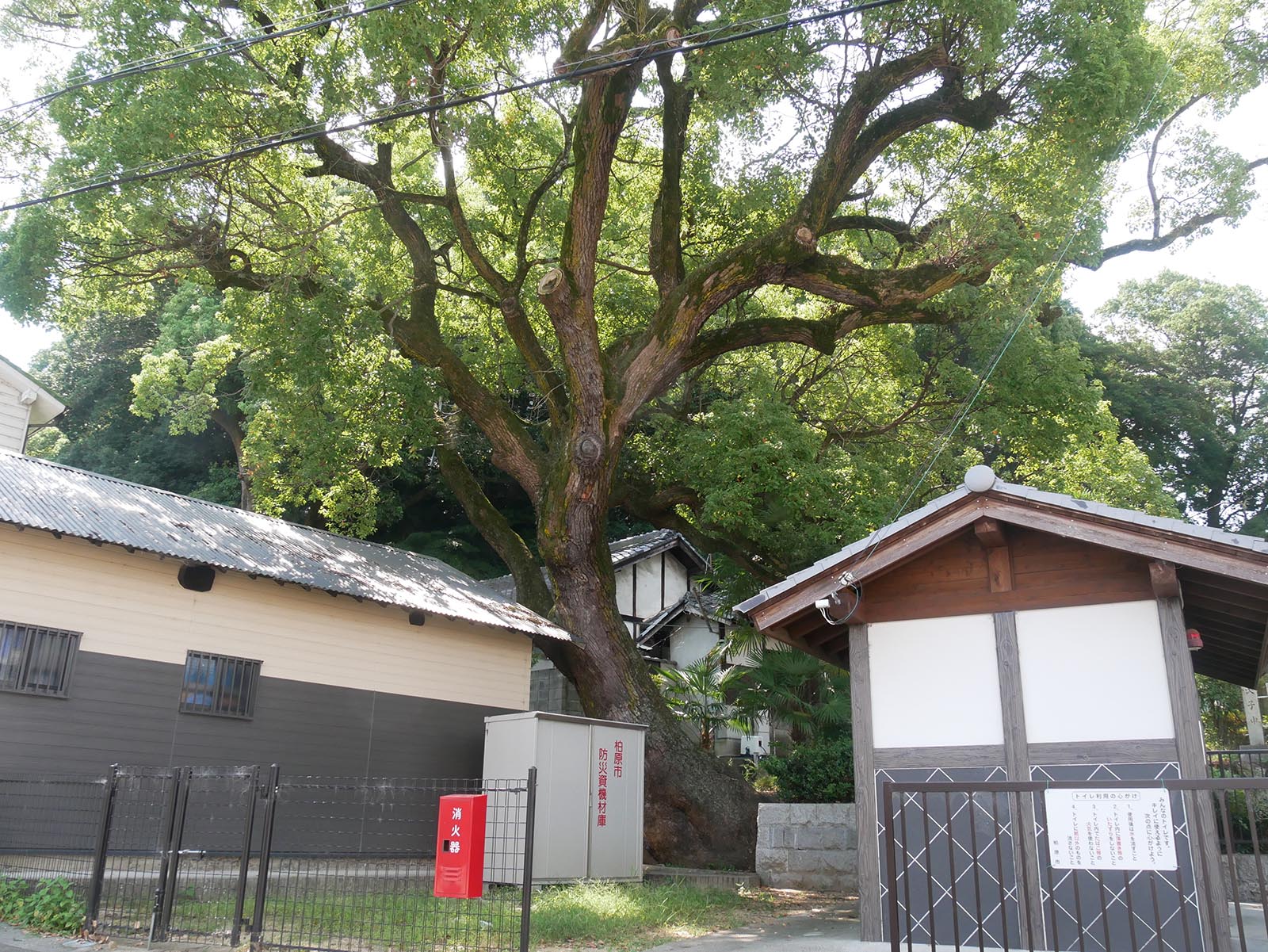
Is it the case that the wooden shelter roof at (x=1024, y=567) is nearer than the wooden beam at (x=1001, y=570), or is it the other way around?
the wooden shelter roof at (x=1024, y=567)

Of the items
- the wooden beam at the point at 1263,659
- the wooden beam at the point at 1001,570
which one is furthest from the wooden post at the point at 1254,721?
the wooden beam at the point at 1001,570

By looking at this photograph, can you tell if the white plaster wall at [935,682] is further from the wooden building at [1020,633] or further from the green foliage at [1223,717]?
the green foliage at [1223,717]

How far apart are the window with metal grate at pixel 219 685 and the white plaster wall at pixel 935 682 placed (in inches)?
333

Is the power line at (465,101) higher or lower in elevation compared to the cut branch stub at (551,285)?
lower

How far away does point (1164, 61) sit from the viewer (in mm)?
14023

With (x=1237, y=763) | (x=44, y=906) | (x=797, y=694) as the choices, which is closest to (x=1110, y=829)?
(x=44, y=906)

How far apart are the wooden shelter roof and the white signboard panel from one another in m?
2.74

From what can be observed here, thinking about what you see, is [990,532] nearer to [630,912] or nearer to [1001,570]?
[1001,570]

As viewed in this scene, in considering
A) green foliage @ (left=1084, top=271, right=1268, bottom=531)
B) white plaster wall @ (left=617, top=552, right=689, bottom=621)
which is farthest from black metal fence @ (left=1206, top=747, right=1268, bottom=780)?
green foliage @ (left=1084, top=271, right=1268, bottom=531)

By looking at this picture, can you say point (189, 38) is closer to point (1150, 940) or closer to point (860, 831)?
point (860, 831)

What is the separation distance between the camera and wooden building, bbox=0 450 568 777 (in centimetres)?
1090

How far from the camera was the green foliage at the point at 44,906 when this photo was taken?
8375 mm

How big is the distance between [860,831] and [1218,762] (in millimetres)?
7121

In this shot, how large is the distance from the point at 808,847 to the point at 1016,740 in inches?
240
